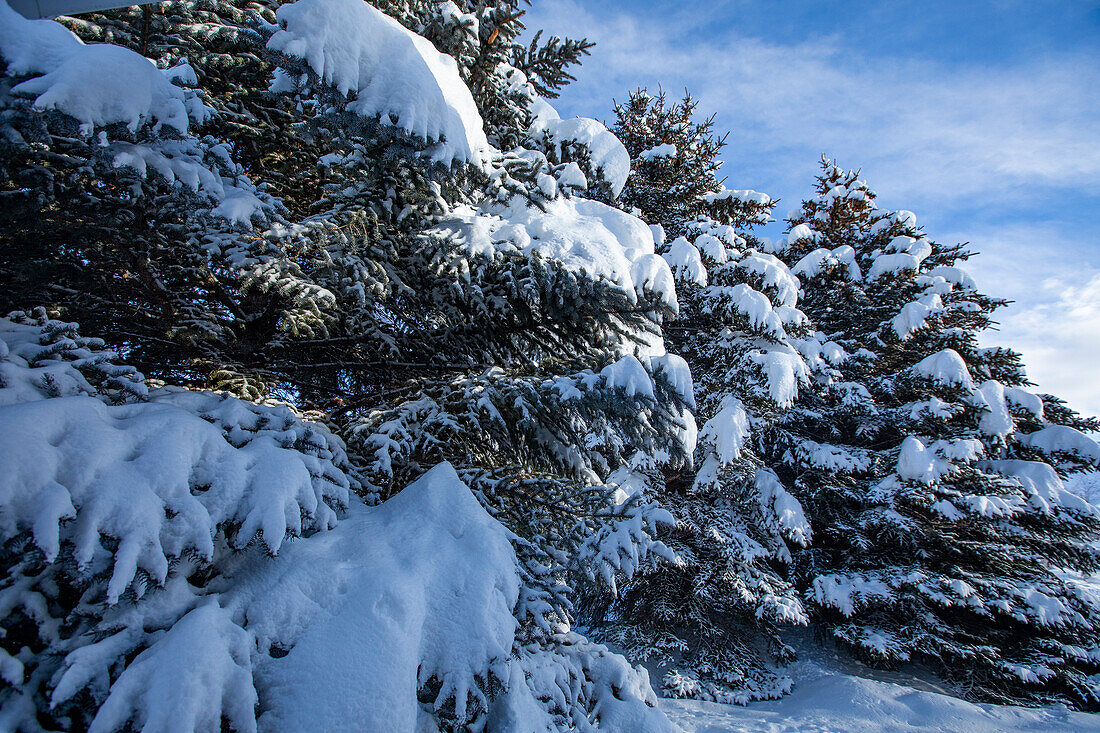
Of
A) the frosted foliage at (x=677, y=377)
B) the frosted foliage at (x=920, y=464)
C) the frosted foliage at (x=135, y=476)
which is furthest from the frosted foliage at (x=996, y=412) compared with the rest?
the frosted foliage at (x=135, y=476)

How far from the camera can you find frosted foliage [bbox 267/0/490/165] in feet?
6.93

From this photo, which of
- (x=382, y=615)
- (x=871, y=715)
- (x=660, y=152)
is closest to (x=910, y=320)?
(x=660, y=152)

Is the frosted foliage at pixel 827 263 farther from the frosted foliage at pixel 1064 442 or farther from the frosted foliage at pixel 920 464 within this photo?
the frosted foliage at pixel 1064 442

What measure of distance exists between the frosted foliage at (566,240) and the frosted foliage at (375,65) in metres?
0.81

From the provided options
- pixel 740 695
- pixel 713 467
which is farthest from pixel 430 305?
pixel 740 695

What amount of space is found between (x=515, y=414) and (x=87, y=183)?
8.78 feet

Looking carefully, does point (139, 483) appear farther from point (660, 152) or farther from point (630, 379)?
point (660, 152)

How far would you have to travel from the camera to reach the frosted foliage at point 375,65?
6.93 feet

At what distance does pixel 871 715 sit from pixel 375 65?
8.89 metres

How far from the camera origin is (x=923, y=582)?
8.46m

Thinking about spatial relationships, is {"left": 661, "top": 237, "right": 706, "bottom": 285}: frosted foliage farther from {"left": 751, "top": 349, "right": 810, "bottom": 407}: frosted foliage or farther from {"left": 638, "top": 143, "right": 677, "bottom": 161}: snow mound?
{"left": 638, "top": 143, "right": 677, "bottom": 161}: snow mound

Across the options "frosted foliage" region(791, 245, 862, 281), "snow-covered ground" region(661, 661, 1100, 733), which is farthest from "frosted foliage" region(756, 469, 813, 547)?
"frosted foliage" region(791, 245, 862, 281)

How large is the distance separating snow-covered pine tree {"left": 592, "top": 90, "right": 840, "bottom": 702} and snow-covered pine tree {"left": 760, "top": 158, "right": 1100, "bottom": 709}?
136cm

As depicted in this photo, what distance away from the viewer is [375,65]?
7.63 feet
